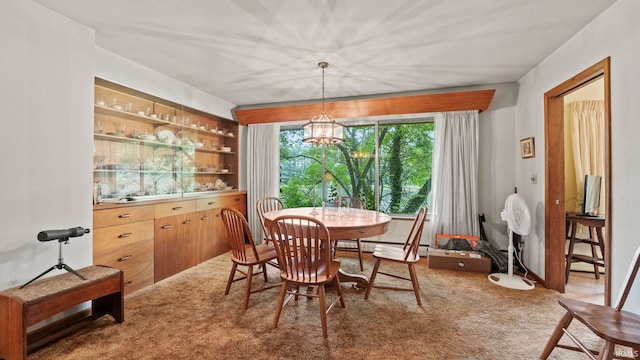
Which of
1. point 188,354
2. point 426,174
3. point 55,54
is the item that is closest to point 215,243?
point 188,354

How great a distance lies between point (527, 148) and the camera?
3.30 meters

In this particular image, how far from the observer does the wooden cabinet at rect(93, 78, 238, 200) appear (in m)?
2.99

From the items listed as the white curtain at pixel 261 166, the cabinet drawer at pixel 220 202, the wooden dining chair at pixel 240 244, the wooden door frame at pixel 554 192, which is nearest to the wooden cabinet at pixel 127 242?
the cabinet drawer at pixel 220 202

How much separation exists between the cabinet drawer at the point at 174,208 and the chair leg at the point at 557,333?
3.62m

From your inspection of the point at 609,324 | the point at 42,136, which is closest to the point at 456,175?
the point at 609,324

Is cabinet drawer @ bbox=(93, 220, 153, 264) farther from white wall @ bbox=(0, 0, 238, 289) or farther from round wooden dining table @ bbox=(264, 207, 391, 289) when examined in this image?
round wooden dining table @ bbox=(264, 207, 391, 289)

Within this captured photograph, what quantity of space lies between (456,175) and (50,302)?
14.3ft

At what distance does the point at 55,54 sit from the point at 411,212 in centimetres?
446

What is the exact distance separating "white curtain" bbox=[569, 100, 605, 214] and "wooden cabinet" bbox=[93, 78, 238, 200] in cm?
496

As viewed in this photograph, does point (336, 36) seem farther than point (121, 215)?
No

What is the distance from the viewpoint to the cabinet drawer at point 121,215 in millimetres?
2492

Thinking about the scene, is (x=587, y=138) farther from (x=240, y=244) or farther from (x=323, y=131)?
(x=240, y=244)

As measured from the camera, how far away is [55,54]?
213 cm

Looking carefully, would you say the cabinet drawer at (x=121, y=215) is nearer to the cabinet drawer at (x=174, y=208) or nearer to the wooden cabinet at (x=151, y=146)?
the cabinet drawer at (x=174, y=208)
